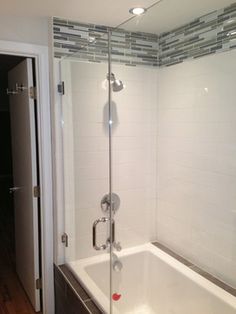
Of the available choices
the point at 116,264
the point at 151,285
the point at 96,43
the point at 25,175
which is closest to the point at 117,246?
the point at 116,264

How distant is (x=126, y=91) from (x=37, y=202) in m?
1.15

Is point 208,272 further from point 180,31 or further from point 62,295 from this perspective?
point 180,31

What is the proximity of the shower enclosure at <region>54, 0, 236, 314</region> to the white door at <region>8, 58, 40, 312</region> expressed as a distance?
0.24 metres

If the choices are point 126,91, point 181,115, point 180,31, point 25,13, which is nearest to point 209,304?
point 181,115

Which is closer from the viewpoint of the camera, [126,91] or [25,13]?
[25,13]

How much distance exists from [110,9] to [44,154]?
1.14 metres

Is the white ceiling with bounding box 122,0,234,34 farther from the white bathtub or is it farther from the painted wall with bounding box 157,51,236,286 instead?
the white bathtub

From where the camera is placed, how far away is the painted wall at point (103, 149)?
2.27 m

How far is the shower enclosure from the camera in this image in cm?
200

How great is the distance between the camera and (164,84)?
2.51 meters

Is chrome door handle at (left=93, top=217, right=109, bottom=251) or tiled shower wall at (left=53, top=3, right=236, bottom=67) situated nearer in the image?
tiled shower wall at (left=53, top=3, right=236, bottom=67)

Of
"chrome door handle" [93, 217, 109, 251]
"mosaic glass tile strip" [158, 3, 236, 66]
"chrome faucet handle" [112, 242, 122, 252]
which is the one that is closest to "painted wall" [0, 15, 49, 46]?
"mosaic glass tile strip" [158, 3, 236, 66]

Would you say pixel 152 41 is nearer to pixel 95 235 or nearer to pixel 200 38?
pixel 200 38

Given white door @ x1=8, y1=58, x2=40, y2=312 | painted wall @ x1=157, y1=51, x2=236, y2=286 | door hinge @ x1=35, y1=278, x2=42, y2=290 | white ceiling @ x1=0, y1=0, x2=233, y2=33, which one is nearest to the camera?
white ceiling @ x1=0, y1=0, x2=233, y2=33
